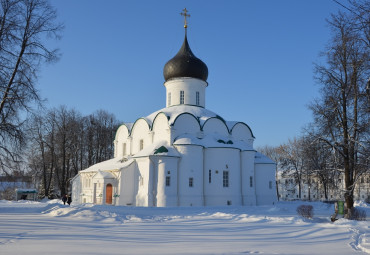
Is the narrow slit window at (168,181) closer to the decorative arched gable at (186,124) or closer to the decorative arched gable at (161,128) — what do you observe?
the decorative arched gable at (161,128)

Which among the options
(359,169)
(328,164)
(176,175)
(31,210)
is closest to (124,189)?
(176,175)

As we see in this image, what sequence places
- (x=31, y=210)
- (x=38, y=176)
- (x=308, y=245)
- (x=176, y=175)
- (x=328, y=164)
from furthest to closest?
(x=38, y=176), (x=176, y=175), (x=31, y=210), (x=328, y=164), (x=308, y=245)

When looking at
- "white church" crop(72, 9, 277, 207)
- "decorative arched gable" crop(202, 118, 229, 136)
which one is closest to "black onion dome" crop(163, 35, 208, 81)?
"white church" crop(72, 9, 277, 207)

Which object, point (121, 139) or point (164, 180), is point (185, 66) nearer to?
point (121, 139)

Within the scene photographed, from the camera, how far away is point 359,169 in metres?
14.7

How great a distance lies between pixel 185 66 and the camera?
2753 cm

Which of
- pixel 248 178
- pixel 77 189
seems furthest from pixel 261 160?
pixel 77 189

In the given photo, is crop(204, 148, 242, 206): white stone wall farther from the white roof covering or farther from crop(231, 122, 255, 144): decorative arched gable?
the white roof covering

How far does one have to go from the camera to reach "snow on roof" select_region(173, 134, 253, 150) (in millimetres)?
23856

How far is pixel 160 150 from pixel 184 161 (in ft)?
5.91

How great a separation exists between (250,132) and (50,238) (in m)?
21.6

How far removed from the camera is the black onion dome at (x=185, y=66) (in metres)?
27.5

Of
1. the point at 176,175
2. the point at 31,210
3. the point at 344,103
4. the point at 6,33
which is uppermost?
the point at 6,33

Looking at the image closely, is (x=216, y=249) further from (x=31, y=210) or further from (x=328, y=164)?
(x=31, y=210)
